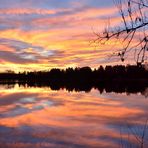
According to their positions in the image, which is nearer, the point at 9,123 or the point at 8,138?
the point at 8,138

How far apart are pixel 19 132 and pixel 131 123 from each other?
17.4 ft

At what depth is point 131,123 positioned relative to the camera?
17297mm

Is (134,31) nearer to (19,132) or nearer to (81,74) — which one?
(19,132)

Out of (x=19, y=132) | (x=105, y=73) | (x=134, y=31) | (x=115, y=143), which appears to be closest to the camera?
(x=134, y=31)

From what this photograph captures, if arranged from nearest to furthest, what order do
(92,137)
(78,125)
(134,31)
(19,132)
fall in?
1. (134,31)
2. (92,137)
3. (19,132)
4. (78,125)

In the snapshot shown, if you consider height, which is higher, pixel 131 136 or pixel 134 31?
pixel 134 31

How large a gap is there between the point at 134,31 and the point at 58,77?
134m

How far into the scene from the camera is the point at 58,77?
452 ft

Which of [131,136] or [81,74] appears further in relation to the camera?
[81,74]

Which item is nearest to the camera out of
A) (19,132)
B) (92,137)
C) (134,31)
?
(134,31)

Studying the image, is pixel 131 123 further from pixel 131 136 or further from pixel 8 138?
pixel 8 138

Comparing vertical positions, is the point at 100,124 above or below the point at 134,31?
below

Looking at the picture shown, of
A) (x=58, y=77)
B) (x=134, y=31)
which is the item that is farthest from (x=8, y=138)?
(x=58, y=77)

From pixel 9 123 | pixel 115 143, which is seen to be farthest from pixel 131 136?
pixel 9 123
